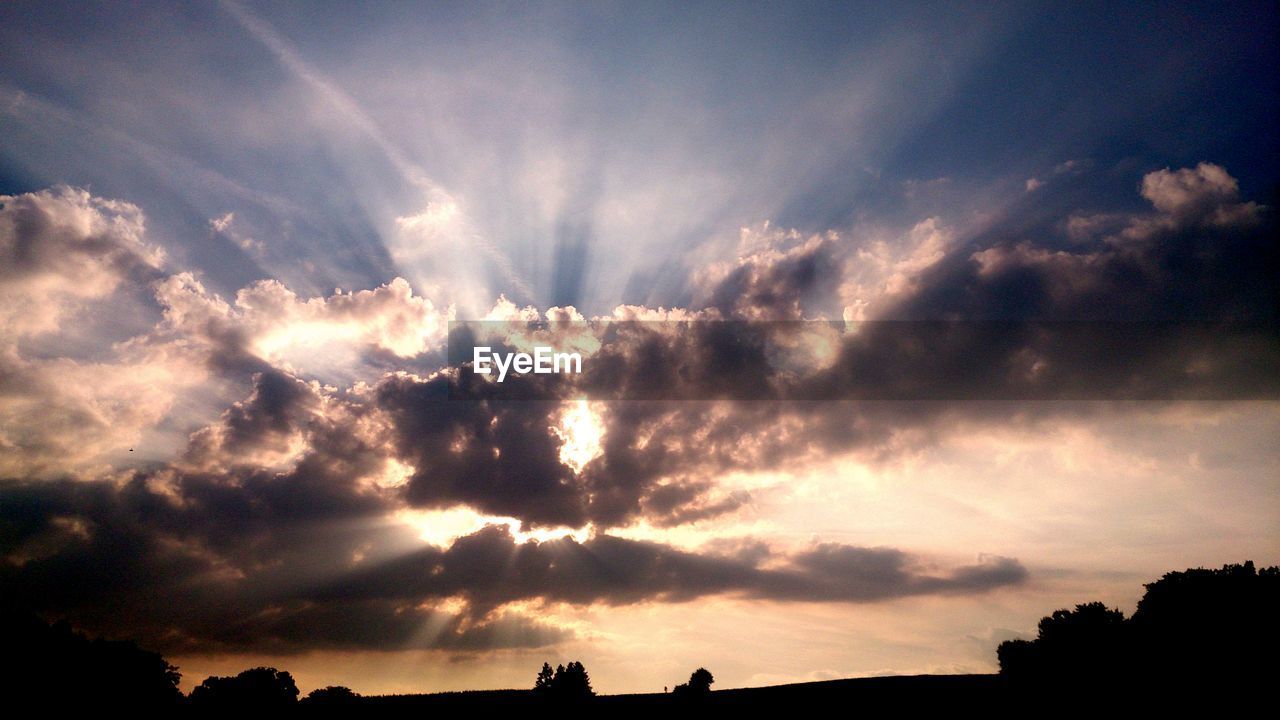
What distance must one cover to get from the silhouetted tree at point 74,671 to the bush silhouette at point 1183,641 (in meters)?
123

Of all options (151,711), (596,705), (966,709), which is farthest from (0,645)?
(966,709)

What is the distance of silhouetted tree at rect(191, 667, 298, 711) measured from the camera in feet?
356

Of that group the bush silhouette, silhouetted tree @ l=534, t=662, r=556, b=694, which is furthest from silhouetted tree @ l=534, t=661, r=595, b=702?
the bush silhouette

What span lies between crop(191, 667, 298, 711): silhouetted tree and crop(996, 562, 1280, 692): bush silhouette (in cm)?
12086

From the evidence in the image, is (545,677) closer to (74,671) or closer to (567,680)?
(567,680)

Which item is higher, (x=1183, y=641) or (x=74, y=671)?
(x=74, y=671)

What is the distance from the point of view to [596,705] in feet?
283

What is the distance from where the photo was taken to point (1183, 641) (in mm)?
67125

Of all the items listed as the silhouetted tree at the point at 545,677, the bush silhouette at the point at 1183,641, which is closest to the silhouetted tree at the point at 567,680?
the silhouetted tree at the point at 545,677

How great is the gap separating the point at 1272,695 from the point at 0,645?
478ft

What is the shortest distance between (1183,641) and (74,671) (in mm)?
142171

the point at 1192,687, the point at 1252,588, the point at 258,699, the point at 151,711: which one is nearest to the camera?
the point at 1192,687

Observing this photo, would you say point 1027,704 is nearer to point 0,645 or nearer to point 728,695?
point 728,695

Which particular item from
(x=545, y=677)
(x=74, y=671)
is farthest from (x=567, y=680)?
(x=74, y=671)
